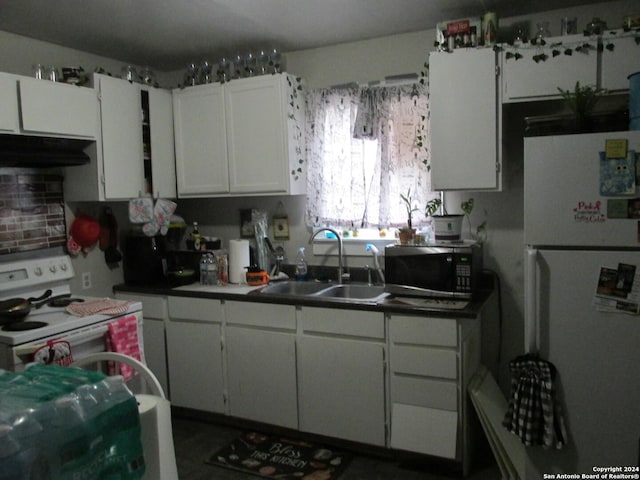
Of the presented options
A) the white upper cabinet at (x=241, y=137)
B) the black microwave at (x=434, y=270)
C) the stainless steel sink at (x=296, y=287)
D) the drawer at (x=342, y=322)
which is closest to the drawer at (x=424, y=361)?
the drawer at (x=342, y=322)

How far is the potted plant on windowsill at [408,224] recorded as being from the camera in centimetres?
305

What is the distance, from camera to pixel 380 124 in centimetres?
328

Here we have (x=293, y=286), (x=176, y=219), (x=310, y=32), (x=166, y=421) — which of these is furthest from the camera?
(x=176, y=219)

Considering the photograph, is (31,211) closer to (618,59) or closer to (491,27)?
(491,27)

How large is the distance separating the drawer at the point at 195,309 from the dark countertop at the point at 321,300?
0.03 metres

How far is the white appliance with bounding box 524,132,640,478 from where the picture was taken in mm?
2010

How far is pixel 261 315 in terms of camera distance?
3.06m

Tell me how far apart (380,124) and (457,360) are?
1549 millimetres

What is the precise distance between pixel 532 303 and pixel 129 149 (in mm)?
2599

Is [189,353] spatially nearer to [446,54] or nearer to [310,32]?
[310,32]

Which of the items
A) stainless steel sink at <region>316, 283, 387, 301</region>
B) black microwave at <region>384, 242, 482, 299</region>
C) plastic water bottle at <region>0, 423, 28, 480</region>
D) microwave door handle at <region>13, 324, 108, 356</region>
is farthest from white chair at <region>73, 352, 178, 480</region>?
stainless steel sink at <region>316, 283, 387, 301</region>

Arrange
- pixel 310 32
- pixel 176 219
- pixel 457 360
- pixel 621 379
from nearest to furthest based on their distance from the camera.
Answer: pixel 621 379 → pixel 457 360 → pixel 310 32 → pixel 176 219

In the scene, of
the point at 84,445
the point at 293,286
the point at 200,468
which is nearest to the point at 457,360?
the point at 293,286

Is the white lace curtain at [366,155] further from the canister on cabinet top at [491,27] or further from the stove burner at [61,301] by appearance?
the stove burner at [61,301]
